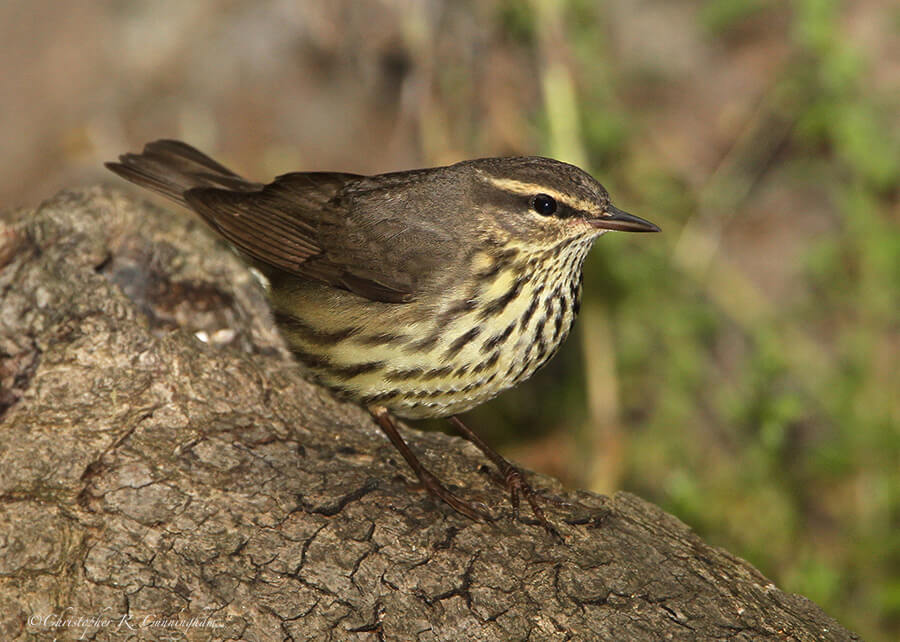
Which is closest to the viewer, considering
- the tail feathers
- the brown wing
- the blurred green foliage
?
the brown wing

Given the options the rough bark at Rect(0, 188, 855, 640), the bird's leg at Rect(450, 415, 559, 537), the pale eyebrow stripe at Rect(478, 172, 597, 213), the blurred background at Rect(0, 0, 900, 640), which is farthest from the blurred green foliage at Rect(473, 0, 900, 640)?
the rough bark at Rect(0, 188, 855, 640)

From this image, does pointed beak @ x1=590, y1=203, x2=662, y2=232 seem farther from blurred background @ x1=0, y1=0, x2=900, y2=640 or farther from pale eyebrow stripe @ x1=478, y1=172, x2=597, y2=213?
blurred background @ x1=0, y1=0, x2=900, y2=640

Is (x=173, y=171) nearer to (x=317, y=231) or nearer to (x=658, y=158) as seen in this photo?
(x=317, y=231)

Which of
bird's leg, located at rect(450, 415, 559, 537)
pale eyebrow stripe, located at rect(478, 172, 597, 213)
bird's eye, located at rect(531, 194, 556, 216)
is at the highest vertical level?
pale eyebrow stripe, located at rect(478, 172, 597, 213)

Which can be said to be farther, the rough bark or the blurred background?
the blurred background

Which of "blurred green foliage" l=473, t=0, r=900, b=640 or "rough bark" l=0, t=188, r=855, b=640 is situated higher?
"blurred green foliage" l=473, t=0, r=900, b=640

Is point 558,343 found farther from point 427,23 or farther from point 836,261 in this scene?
point 427,23

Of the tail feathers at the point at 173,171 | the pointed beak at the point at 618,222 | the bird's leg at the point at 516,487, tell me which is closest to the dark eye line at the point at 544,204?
the pointed beak at the point at 618,222

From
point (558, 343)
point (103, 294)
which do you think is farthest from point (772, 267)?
point (103, 294)
